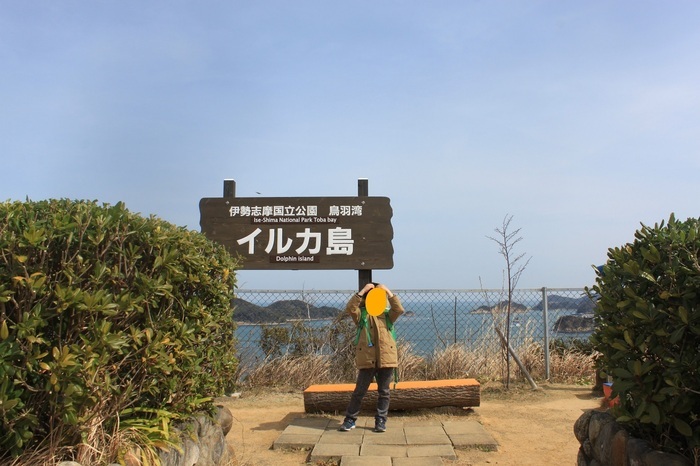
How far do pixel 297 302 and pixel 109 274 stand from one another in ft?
19.7

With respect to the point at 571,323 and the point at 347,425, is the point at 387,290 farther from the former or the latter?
the point at 571,323

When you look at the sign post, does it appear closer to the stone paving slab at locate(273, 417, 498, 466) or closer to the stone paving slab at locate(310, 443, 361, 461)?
the stone paving slab at locate(273, 417, 498, 466)

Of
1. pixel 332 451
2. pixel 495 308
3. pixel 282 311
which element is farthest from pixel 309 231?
pixel 332 451

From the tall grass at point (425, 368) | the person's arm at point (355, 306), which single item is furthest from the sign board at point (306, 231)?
the person's arm at point (355, 306)

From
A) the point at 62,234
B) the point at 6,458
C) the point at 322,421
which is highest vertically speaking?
the point at 62,234

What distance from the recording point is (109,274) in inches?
125

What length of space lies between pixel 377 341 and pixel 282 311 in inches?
141

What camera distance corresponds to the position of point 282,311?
359 inches

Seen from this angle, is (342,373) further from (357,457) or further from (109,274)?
(109,274)

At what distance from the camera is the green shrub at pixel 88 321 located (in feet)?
8.96

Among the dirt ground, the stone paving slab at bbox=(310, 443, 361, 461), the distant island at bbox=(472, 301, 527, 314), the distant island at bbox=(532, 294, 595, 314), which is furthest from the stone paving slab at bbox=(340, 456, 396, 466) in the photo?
the distant island at bbox=(532, 294, 595, 314)

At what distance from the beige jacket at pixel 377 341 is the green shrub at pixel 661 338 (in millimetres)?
2549

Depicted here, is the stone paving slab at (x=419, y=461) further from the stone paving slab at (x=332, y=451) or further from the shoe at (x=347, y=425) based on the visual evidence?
the shoe at (x=347, y=425)

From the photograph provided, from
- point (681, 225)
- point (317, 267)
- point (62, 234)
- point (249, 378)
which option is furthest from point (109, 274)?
point (249, 378)
